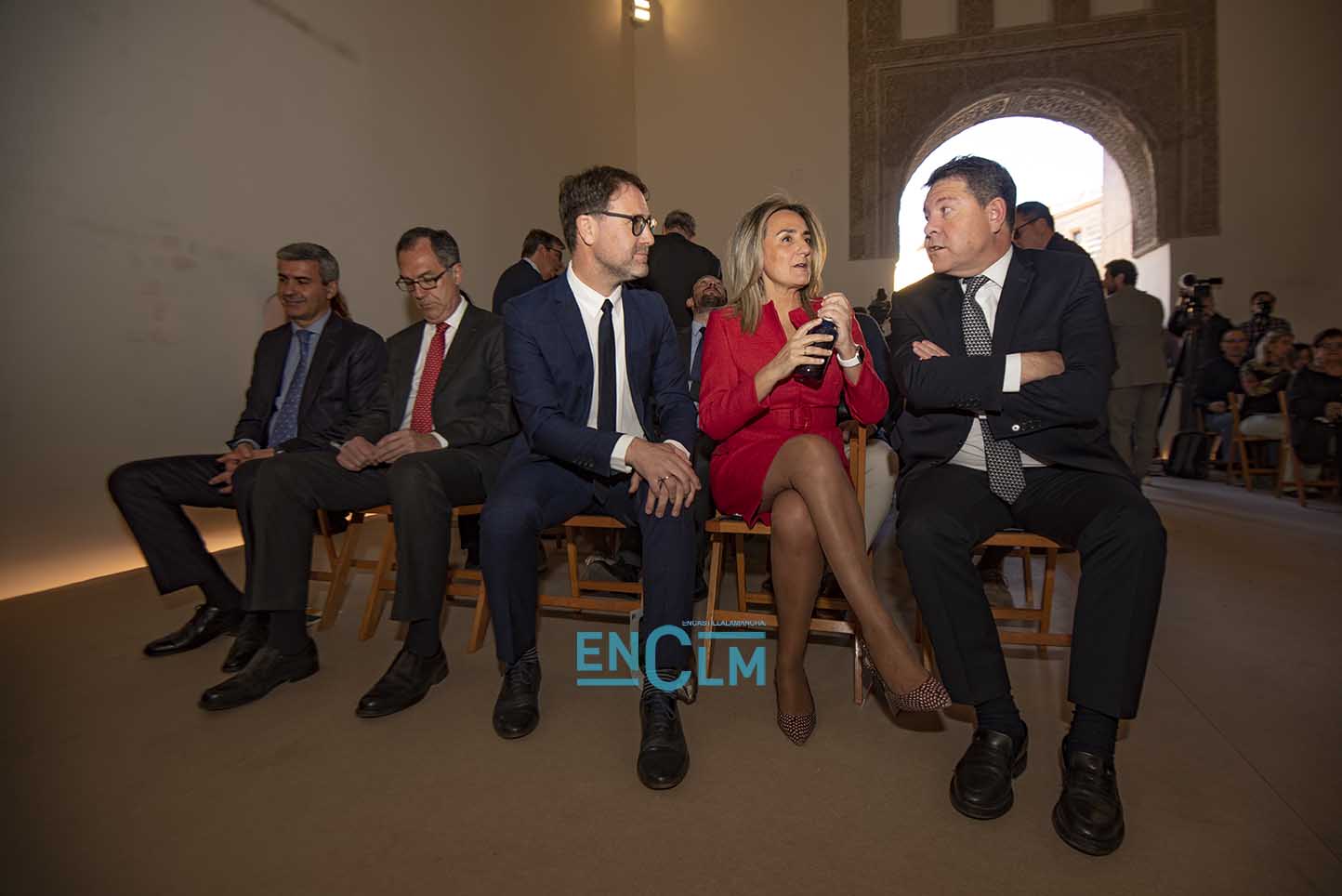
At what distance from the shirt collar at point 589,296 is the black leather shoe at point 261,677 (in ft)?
4.32

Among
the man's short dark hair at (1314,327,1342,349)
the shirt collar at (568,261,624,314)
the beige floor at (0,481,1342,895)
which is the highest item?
the man's short dark hair at (1314,327,1342,349)

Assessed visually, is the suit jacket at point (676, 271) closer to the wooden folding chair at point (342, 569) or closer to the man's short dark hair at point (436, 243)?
the man's short dark hair at point (436, 243)

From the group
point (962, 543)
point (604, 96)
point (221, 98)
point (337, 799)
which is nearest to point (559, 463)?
point (337, 799)

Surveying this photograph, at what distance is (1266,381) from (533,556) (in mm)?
6211

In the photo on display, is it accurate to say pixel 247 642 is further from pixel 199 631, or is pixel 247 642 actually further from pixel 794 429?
pixel 794 429

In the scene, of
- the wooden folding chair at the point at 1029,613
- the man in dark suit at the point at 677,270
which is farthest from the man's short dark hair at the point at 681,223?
the wooden folding chair at the point at 1029,613

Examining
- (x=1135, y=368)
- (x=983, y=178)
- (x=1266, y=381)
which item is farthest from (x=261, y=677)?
(x=1266, y=381)

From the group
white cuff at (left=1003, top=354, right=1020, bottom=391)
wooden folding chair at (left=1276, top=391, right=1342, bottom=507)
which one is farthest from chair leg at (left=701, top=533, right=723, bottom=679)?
wooden folding chair at (left=1276, top=391, right=1342, bottom=507)

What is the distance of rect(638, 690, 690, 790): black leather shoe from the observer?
1.51 meters

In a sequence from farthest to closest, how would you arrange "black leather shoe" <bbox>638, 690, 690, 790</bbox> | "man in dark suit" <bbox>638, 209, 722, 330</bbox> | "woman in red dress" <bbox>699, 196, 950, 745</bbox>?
"man in dark suit" <bbox>638, 209, 722, 330</bbox>
"woman in red dress" <bbox>699, 196, 950, 745</bbox>
"black leather shoe" <bbox>638, 690, 690, 790</bbox>

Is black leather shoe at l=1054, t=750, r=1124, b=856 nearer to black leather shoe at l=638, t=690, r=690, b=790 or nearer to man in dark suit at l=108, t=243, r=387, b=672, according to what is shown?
black leather shoe at l=638, t=690, r=690, b=790

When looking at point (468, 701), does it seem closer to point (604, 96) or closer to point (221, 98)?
point (221, 98)

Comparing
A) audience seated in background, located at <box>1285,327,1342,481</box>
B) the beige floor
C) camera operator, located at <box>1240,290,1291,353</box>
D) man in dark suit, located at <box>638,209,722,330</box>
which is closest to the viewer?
the beige floor

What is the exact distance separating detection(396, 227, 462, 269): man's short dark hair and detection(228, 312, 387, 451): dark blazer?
0.35 metres
